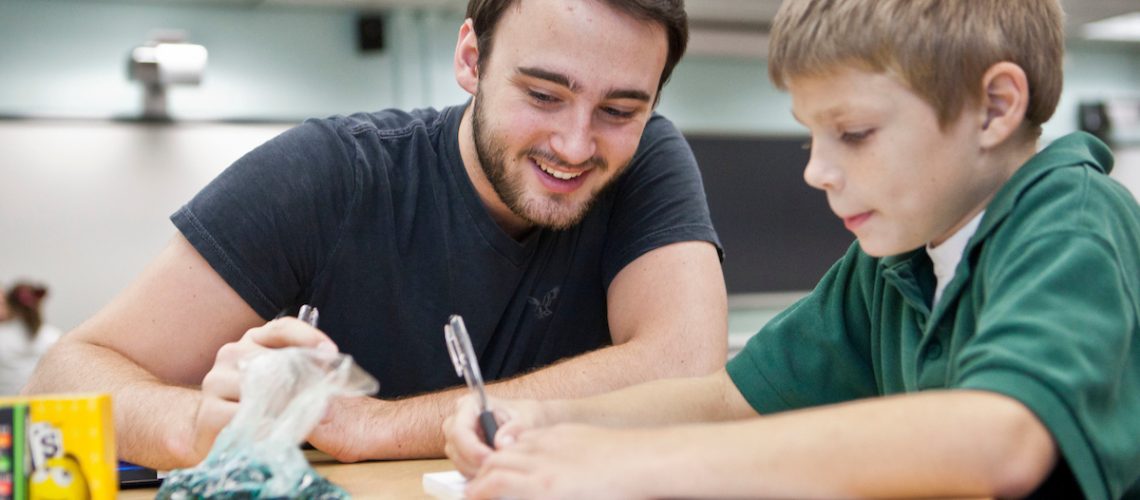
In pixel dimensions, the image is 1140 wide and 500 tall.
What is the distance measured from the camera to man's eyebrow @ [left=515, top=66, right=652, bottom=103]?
4.59ft

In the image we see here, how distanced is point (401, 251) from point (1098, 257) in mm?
988

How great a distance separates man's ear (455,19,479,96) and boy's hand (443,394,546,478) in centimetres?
70

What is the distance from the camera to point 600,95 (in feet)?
4.62

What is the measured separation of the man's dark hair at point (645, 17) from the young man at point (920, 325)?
439 millimetres

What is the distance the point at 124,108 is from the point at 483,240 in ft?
13.4

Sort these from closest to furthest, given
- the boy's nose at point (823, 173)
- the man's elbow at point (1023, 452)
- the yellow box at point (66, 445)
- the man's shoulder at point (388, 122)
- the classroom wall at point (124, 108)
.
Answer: the man's elbow at point (1023, 452) < the yellow box at point (66, 445) < the boy's nose at point (823, 173) < the man's shoulder at point (388, 122) < the classroom wall at point (124, 108)

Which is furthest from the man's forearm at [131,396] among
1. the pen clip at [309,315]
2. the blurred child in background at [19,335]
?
the blurred child in background at [19,335]

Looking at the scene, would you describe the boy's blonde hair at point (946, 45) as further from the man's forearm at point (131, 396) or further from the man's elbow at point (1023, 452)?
the man's forearm at point (131, 396)

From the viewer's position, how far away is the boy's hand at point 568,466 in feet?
2.42

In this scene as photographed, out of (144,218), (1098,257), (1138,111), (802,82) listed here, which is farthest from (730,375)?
(1138,111)

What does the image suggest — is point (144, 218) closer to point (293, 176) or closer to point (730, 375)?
point (293, 176)

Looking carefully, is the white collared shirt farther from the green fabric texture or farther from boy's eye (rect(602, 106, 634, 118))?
boy's eye (rect(602, 106, 634, 118))

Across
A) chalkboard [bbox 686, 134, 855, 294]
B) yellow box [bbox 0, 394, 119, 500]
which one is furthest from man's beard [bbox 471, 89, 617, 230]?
chalkboard [bbox 686, 134, 855, 294]

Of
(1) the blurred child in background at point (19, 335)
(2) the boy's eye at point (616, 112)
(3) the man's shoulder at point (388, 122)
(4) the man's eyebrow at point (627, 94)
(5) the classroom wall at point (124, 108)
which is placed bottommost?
(1) the blurred child in background at point (19, 335)
